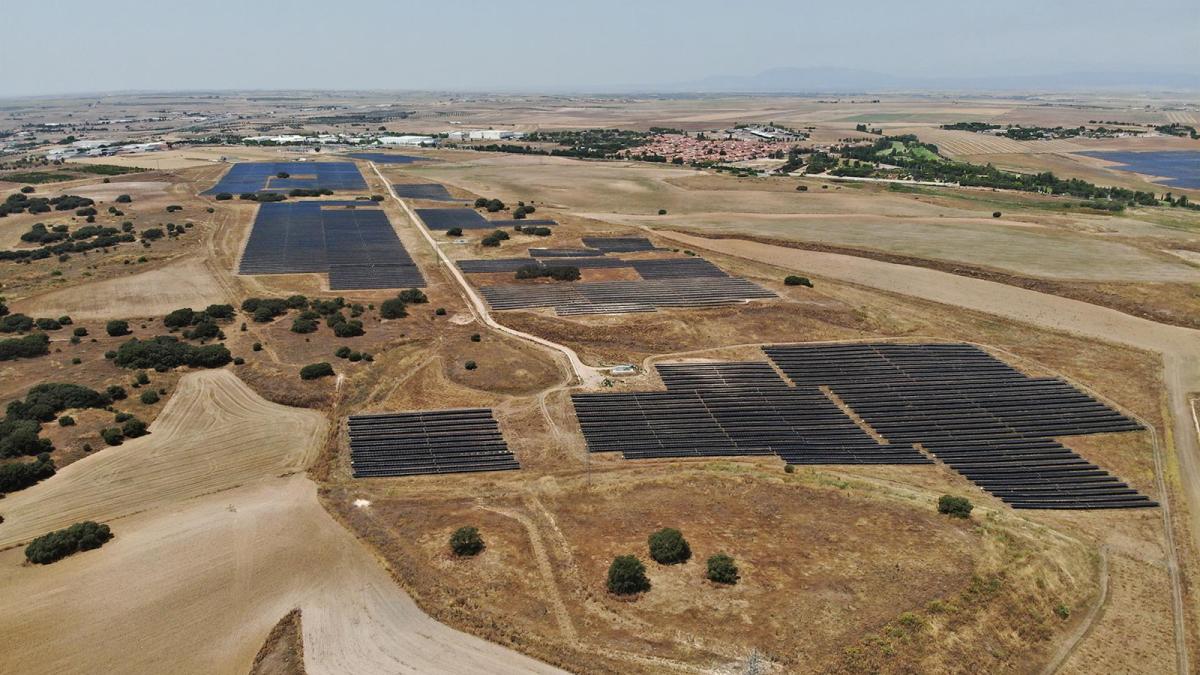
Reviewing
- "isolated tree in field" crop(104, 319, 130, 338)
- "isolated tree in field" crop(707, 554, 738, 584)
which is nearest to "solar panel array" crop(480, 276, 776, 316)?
"isolated tree in field" crop(104, 319, 130, 338)

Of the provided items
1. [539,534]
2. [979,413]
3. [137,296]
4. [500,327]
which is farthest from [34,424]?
[979,413]

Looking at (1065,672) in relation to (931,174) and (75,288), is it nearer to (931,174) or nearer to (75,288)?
(75,288)

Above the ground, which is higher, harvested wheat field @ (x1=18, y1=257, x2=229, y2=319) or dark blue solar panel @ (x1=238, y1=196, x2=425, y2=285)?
dark blue solar panel @ (x1=238, y1=196, x2=425, y2=285)

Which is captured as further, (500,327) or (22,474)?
(500,327)

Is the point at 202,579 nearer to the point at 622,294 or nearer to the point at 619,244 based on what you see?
the point at 622,294

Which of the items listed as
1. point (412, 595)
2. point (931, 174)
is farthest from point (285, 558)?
point (931, 174)

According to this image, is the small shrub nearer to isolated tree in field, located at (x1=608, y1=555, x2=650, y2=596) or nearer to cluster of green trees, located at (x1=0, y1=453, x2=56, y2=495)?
cluster of green trees, located at (x1=0, y1=453, x2=56, y2=495)
